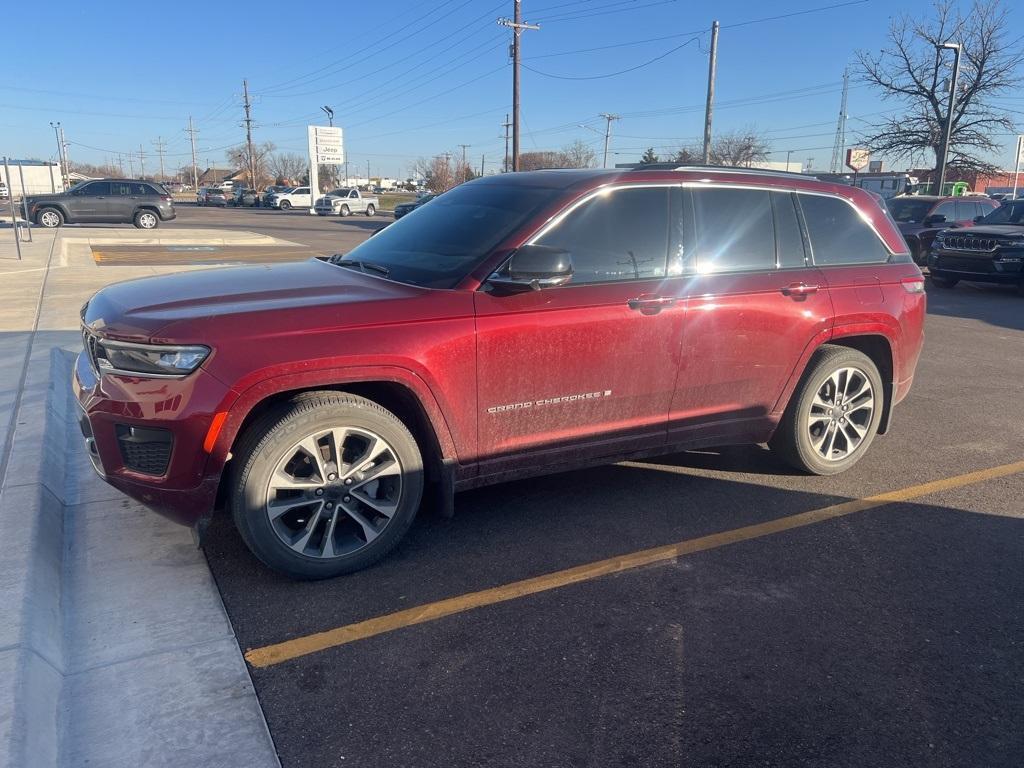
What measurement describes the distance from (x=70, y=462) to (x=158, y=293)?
1.76 m

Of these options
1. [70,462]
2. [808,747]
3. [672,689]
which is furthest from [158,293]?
[808,747]

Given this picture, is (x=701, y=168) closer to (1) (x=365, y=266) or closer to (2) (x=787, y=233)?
(2) (x=787, y=233)

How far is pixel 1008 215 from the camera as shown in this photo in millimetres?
15375

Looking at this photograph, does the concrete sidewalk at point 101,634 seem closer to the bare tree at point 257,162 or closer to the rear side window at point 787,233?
the rear side window at point 787,233

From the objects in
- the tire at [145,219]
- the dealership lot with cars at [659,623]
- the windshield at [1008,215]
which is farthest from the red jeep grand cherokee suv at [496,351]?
the tire at [145,219]

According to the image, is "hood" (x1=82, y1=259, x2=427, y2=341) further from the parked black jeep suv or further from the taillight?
the parked black jeep suv

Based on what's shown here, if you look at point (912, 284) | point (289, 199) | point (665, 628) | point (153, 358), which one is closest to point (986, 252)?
point (912, 284)

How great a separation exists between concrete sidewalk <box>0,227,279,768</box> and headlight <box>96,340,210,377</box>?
95cm

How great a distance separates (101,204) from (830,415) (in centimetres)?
2793

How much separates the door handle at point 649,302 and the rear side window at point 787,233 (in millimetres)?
975

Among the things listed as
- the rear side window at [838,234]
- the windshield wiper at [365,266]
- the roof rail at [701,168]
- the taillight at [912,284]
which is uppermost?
the roof rail at [701,168]

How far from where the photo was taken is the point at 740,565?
382 centimetres

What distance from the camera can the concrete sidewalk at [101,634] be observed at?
2508 millimetres

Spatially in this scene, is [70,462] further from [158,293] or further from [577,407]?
[577,407]
